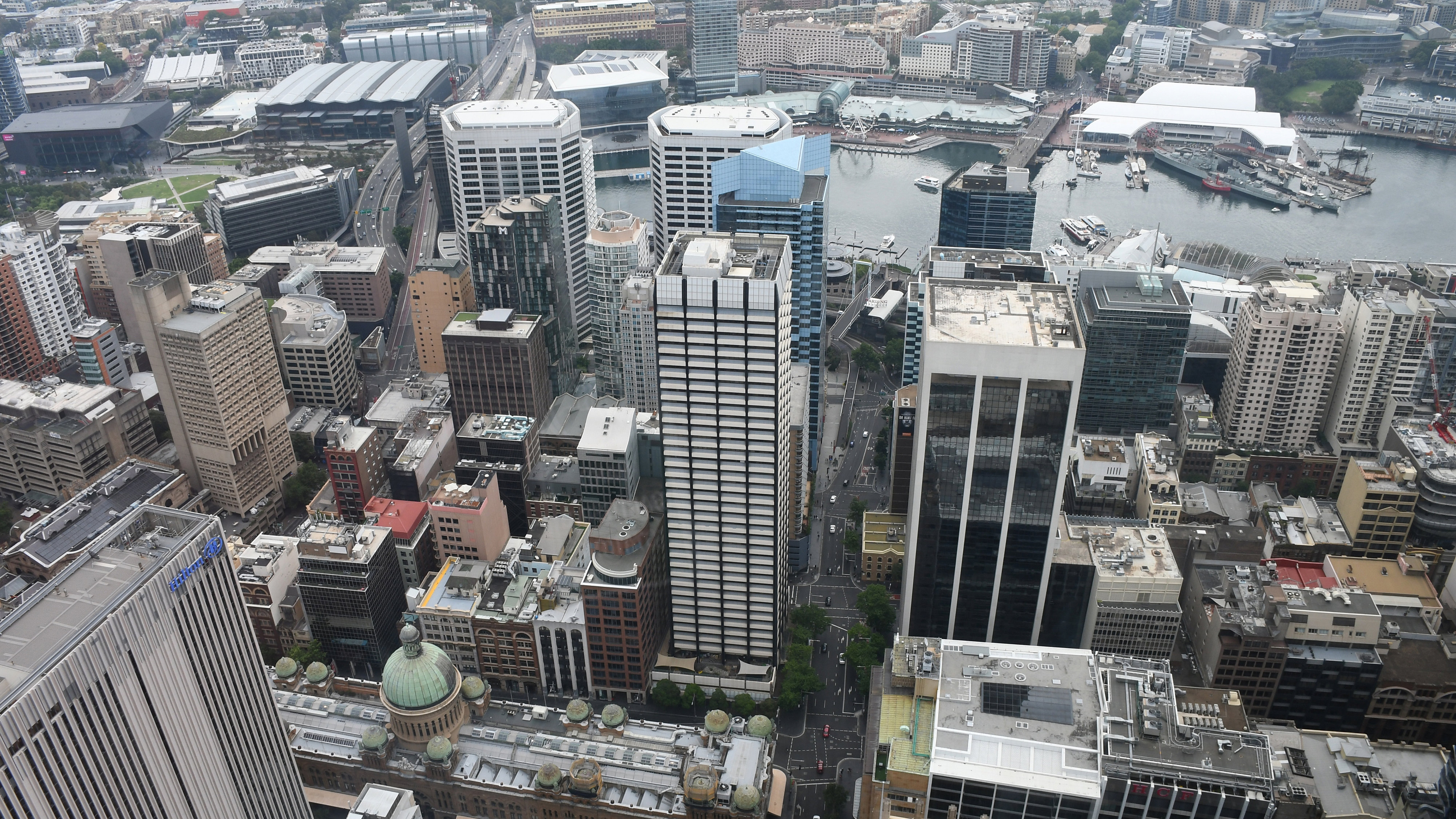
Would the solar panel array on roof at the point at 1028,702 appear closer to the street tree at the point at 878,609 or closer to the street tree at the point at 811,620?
the street tree at the point at 811,620

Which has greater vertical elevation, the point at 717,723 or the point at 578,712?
the point at 717,723

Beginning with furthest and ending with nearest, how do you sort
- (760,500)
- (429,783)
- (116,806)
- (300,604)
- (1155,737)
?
(300,604) < (760,500) < (429,783) < (1155,737) < (116,806)

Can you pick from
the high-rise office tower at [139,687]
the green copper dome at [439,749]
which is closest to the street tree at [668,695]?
the green copper dome at [439,749]

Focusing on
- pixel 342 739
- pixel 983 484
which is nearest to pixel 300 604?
pixel 342 739

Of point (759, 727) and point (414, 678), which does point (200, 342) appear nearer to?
point (414, 678)

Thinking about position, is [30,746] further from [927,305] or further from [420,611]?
[927,305]

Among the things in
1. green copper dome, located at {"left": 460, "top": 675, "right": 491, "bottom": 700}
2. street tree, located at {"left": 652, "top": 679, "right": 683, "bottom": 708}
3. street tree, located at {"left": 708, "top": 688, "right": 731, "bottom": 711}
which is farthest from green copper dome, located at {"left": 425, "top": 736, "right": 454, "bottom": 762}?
street tree, located at {"left": 708, "top": 688, "right": 731, "bottom": 711}

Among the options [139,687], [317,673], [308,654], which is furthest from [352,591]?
[139,687]
